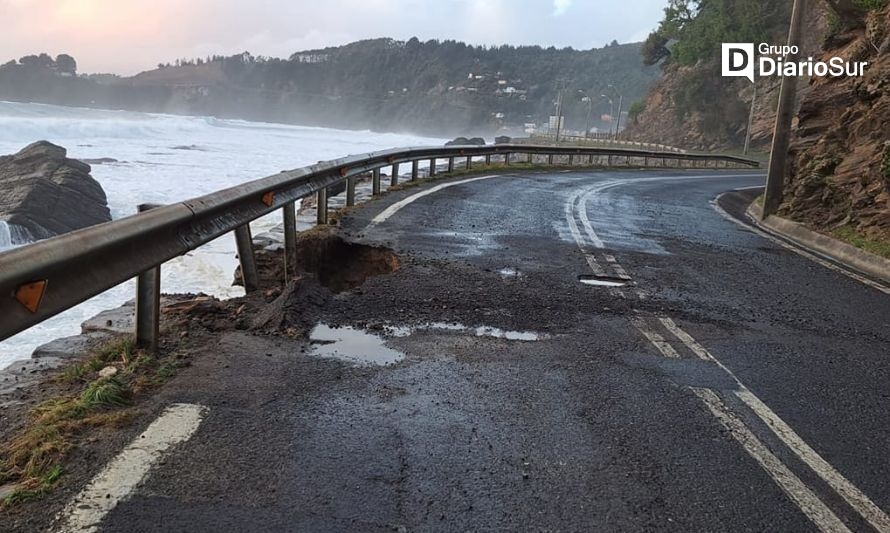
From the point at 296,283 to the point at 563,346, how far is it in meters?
2.20

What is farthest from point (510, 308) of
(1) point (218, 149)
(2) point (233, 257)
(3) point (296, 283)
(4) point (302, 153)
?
(4) point (302, 153)

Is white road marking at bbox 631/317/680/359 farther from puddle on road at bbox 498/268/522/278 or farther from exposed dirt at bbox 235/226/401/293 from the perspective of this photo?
exposed dirt at bbox 235/226/401/293

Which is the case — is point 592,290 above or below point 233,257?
above

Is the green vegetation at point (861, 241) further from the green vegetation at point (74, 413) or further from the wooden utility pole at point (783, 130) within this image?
the green vegetation at point (74, 413)

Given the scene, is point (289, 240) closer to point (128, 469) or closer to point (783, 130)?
point (128, 469)

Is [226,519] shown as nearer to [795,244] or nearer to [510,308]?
[510,308]

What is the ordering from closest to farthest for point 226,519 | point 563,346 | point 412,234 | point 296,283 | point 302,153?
point 226,519, point 563,346, point 296,283, point 412,234, point 302,153

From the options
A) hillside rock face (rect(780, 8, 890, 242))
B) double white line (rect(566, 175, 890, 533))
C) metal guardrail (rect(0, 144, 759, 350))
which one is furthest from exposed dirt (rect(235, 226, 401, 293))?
hillside rock face (rect(780, 8, 890, 242))

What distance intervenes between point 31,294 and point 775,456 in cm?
337

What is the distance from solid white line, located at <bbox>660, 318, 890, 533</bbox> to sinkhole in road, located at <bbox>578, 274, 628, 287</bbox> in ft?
7.57

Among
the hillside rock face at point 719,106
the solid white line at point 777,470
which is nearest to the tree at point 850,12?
the solid white line at point 777,470

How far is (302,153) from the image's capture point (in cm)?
6384

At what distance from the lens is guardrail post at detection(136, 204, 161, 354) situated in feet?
13.6

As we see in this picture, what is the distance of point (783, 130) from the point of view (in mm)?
14016
